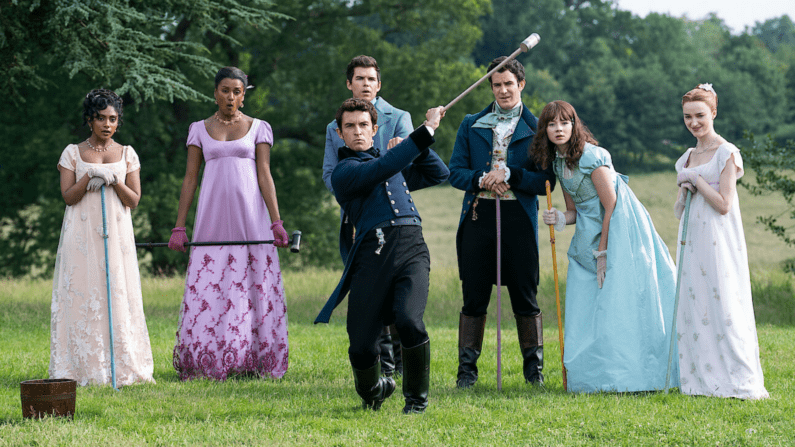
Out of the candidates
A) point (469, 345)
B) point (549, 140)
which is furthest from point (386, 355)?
point (549, 140)

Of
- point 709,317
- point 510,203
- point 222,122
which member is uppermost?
point 222,122

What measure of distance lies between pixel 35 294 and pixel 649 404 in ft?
33.5

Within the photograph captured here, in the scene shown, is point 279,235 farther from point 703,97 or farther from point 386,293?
point 703,97

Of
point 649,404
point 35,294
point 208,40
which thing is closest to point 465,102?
point 208,40

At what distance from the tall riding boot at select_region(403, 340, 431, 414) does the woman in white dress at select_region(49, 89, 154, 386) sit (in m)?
2.14

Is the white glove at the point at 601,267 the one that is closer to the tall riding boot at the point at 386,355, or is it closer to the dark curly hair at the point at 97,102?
the tall riding boot at the point at 386,355

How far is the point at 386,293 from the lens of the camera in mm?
4484

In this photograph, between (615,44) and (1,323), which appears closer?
(1,323)

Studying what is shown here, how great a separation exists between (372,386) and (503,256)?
1.43 m

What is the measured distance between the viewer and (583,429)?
4320mm

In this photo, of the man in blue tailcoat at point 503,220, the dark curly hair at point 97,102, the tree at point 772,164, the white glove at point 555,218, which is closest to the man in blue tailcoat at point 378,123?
the man in blue tailcoat at point 503,220

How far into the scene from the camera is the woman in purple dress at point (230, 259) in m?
5.82

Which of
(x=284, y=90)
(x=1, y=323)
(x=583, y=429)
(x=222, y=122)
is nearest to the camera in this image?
(x=583, y=429)

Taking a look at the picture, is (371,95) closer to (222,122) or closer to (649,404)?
(222,122)
